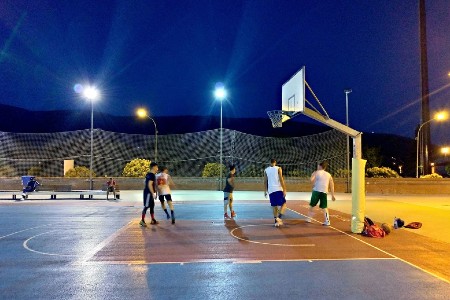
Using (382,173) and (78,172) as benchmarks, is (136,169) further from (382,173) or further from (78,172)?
(382,173)

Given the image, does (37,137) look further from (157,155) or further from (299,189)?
(299,189)

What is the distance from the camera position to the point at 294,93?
1369 centimetres

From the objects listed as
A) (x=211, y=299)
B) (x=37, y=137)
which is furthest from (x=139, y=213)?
(x=37, y=137)

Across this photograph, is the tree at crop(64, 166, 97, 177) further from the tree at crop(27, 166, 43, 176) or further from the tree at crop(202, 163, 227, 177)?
the tree at crop(202, 163, 227, 177)

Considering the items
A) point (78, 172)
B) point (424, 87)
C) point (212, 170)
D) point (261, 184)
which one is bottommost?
point (261, 184)

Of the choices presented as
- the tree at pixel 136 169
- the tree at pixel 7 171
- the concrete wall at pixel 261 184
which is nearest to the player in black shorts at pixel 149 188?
the concrete wall at pixel 261 184

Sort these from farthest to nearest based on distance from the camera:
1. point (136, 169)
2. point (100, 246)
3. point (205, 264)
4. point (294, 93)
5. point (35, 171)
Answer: point (35, 171) → point (136, 169) → point (294, 93) → point (100, 246) → point (205, 264)

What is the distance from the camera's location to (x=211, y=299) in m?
5.77

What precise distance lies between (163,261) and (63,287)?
2.06 m

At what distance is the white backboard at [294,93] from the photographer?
12734 millimetres

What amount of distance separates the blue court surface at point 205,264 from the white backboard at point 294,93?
11.3 feet

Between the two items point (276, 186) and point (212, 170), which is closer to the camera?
point (276, 186)

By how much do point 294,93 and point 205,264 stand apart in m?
7.30

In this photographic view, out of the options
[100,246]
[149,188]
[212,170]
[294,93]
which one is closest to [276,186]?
[294,93]
